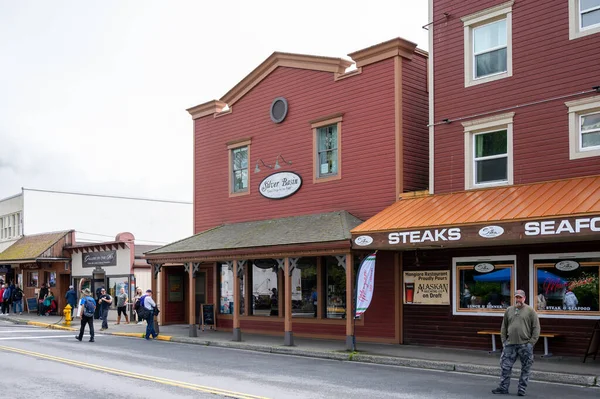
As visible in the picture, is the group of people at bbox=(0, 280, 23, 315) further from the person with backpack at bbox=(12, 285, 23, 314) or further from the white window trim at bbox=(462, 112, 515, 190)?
the white window trim at bbox=(462, 112, 515, 190)

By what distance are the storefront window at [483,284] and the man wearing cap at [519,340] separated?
15.4 feet

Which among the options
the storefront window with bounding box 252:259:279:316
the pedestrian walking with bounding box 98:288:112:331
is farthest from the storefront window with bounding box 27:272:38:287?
the storefront window with bounding box 252:259:279:316

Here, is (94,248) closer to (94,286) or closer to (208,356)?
(94,286)

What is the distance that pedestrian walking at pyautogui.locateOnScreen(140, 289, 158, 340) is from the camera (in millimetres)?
21562

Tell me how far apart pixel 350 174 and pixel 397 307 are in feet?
13.9

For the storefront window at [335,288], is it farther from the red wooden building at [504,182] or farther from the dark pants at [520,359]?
the dark pants at [520,359]

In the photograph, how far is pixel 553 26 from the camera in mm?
16297

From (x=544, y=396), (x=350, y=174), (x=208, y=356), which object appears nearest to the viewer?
(x=544, y=396)

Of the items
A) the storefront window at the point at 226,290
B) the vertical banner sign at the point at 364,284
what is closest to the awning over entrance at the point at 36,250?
the storefront window at the point at 226,290

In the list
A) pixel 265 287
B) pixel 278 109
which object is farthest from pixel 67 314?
pixel 278 109

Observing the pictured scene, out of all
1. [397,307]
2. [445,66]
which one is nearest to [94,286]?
[397,307]

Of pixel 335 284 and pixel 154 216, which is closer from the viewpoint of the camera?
pixel 335 284

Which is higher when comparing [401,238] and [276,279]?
[401,238]

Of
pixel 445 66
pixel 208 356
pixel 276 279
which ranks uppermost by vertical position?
pixel 445 66
